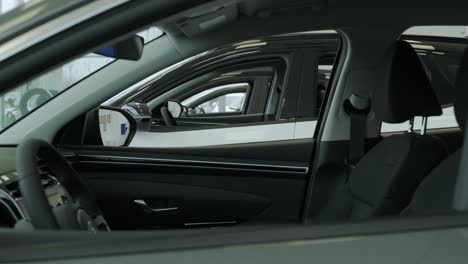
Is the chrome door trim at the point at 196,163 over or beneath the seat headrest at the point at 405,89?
beneath

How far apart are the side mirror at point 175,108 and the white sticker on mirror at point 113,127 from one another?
1310 millimetres

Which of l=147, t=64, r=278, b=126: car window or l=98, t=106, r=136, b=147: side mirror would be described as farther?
l=147, t=64, r=278, b=126: car window

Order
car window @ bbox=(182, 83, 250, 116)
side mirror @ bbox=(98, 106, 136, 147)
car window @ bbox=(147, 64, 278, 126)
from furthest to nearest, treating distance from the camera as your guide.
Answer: car window @ bbox=(182, 83, 250, 116)
car window @ bbox=(147, 64, 278, 126)
side mirror @ bbox=(98, 106, 136, 147)

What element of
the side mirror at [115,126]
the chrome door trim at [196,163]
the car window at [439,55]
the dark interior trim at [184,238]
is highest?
the dark interior trim at [184,238]

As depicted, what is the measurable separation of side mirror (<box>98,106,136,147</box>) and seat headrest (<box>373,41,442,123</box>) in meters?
1.28

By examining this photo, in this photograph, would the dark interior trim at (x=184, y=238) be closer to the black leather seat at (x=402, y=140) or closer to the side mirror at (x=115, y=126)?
the black leather seat at (x=402, y=140)

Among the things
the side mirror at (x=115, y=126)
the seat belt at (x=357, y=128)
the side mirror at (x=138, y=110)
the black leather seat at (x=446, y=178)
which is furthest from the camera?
the side mirror at (x=138, y=110)

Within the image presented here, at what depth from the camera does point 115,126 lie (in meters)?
2.99

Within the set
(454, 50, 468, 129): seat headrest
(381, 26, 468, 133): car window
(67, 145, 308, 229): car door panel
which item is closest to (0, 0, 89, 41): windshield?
(454, 50, 468, 129): seat headrest

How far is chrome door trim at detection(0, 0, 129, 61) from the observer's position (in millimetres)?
1130

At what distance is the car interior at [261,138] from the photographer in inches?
71.8

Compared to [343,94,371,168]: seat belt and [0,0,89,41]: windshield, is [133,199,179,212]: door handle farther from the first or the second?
[0,0,89,41]: windshield

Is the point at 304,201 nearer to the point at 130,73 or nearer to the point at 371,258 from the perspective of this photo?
the point at 130,73

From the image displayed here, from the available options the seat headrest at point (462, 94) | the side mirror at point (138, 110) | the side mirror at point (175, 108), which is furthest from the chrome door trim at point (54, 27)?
the side mirror at point (175, 108)
